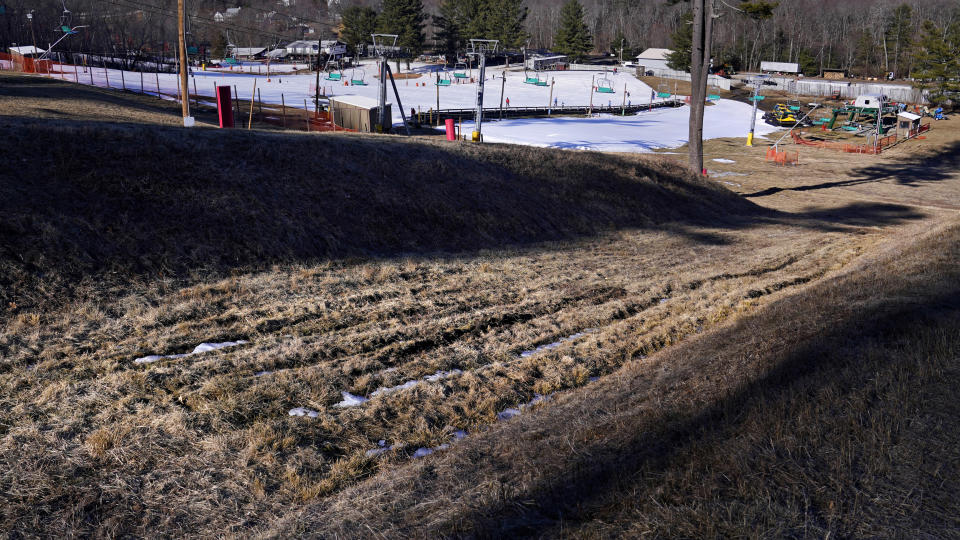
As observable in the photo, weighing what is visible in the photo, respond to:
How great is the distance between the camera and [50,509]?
14.8 ft

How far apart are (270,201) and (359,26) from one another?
96.1 metres

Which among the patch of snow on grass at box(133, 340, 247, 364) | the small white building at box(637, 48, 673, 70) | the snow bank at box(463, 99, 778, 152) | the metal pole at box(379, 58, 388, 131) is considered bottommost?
the patch of snow on grass at box(133, 340, 247, 364)

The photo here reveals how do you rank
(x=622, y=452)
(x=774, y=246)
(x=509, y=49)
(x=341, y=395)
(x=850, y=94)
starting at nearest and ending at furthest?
(x=622, y=452) → (x=341, y=395) → (x=774, y=246) → (x=850, y=94) → (x=509, y=49)

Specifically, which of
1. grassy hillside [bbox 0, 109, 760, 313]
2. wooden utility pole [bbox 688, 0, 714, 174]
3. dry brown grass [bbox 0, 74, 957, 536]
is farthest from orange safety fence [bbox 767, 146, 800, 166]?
grassy hillside [bbox 0, 109, 760, 313]

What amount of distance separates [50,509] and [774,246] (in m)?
16.3

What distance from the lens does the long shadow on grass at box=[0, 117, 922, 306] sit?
32.7 ft

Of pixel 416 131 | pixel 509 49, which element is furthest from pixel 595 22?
pixel 416 131

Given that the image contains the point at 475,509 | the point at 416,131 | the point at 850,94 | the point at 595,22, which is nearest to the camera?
the point at 475,509

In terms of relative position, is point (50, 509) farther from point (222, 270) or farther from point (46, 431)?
point (222, 270)

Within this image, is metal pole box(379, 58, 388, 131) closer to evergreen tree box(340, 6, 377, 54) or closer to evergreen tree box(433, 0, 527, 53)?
evergreen tree box(340, 6, 377, 54)

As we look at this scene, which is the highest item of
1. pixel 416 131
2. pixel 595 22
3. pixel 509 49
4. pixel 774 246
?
pixel 595 22

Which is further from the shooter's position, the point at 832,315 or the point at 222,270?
the point at 222,270

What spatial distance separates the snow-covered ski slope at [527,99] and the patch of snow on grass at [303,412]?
34236mm

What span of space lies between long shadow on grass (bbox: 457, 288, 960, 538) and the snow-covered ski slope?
3401cm
